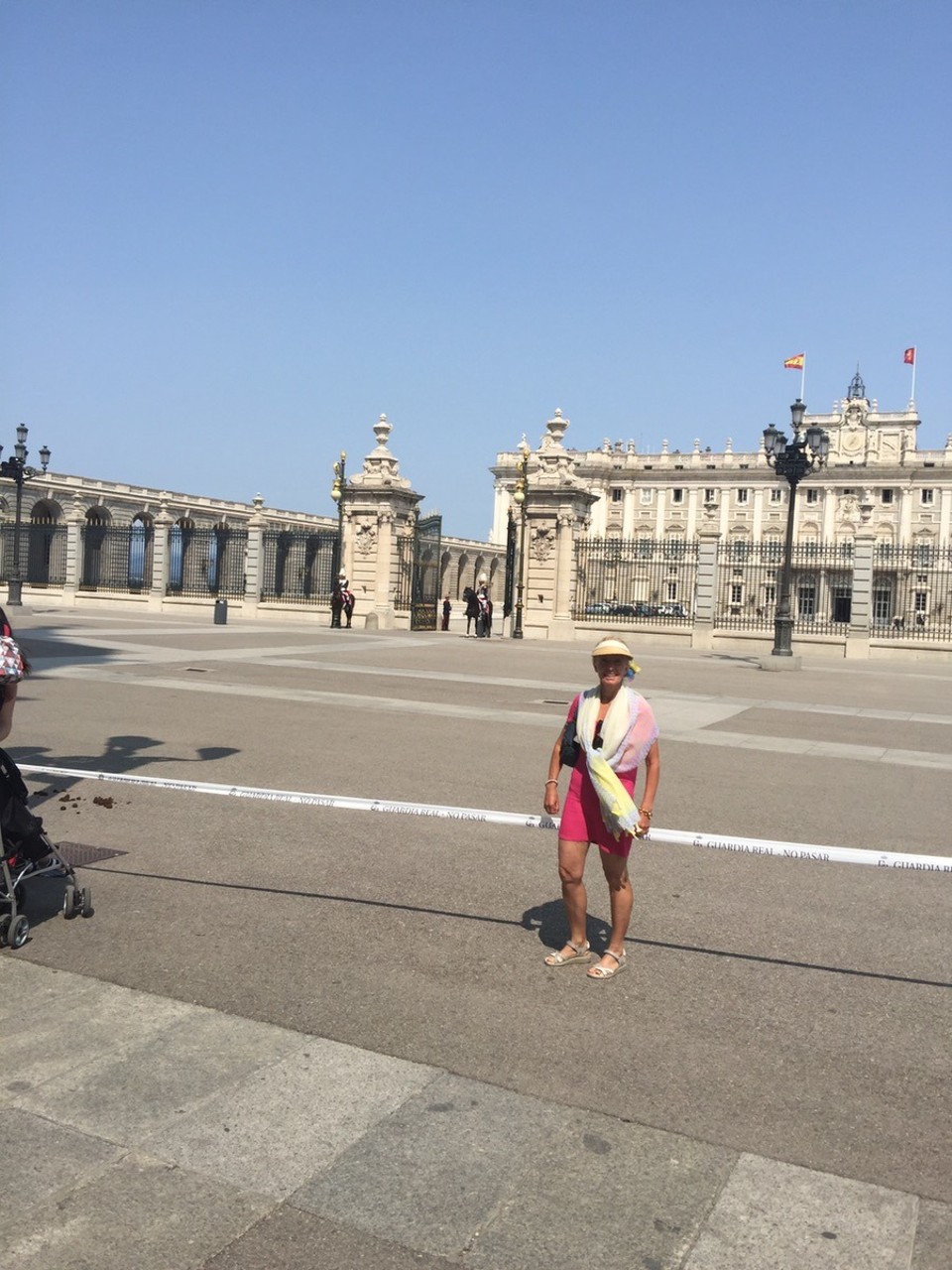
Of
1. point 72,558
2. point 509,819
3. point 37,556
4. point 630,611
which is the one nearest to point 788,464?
point 630,611

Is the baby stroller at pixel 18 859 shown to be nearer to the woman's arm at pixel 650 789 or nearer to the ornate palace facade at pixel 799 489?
the woman's arm at pixel 650 789

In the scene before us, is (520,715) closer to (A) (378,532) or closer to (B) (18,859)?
(B) (18,859)

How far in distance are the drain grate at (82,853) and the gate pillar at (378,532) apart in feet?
88.8

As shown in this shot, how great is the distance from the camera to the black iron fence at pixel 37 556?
4831cm

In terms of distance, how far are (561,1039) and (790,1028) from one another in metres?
0.91

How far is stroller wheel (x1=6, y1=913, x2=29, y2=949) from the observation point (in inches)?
189

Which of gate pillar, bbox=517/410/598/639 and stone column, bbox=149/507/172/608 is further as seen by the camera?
stone column, bbox=149/507/172/608

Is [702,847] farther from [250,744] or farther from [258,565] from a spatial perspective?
[258,565]

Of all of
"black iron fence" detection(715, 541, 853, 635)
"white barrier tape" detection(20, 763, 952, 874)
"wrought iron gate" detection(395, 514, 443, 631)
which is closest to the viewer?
"white barrier tape" detection(20, 763, 952, 874)

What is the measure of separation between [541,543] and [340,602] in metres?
6.08

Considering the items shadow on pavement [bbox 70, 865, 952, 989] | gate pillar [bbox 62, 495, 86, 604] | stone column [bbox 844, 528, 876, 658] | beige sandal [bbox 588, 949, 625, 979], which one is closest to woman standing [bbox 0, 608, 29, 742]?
shadow on pavement [bbox 70, 865, 952, 989]

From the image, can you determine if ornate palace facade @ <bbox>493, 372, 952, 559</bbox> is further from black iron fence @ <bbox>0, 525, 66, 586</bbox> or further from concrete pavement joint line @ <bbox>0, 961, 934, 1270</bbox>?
concrete pavement joint line @ <bbox>0, 961, 934, 1270</bbox>

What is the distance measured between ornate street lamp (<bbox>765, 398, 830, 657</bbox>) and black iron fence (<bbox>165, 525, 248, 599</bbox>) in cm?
1859

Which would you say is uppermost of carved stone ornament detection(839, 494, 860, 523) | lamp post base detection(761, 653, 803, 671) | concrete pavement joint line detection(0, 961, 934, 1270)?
carved stone ornament detection(839, 494, 860, 523)
